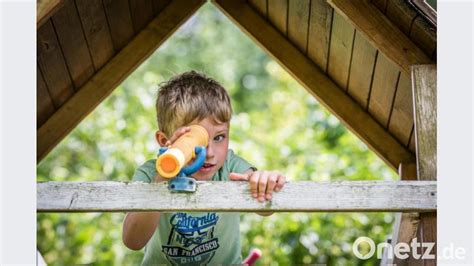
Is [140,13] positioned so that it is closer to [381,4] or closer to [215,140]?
[215,140]

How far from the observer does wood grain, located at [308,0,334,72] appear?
130 inches

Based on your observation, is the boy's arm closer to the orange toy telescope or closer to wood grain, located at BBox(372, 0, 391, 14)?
the orange toy telescope

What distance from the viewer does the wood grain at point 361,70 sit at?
331cm

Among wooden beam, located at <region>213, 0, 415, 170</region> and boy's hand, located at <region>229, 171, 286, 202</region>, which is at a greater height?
wooden beam, located at <region>213, 0, 415, 170</region>

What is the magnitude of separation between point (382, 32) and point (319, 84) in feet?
3.22

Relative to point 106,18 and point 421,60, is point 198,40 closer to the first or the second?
point 106,18

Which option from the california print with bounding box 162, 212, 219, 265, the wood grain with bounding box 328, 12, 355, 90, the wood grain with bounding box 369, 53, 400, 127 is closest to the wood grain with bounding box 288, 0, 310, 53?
the wood grain with bounding box 328, 12, 355, 90

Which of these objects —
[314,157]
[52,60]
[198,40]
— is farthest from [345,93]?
[198,40]

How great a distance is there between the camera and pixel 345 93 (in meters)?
3.77

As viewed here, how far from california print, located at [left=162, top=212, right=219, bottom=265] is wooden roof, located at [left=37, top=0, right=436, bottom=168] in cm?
88

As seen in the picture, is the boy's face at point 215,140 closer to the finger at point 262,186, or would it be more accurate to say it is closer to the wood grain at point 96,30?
the finger at point 262,186

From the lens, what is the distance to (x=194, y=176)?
116 inches
